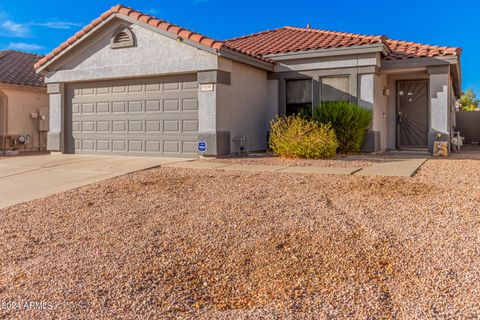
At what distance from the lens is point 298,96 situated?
1431 centimetres

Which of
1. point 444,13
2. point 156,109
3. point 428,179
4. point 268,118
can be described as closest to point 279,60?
point 268,118

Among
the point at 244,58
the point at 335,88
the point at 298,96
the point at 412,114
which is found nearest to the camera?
the point at 244,58

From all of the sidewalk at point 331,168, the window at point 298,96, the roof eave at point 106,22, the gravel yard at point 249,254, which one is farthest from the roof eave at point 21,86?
the gravel yard at point 249,254

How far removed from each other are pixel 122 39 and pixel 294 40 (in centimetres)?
594

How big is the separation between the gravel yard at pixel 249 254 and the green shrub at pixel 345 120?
18.7ft

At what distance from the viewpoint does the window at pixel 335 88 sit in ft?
44.6

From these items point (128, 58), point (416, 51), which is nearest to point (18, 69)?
point (128, 58)

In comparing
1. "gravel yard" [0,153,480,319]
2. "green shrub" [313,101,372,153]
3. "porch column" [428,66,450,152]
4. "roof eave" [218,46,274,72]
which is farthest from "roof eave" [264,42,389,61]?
"gravel yard" [0,153,480,319]

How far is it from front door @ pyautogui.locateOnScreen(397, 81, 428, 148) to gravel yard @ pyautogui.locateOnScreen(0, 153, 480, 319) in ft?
31.3

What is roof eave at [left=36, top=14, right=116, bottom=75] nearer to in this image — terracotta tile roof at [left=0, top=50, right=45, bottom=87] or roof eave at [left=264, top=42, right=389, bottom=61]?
terracotta tile roof at [left=0, top=50, right=45, bottom=87]

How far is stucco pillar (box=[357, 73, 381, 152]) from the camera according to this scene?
43.3 ft

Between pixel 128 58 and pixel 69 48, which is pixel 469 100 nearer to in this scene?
pixel 128 58

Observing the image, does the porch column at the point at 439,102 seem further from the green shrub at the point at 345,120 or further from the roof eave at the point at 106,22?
the roof eave at the point at 106,22

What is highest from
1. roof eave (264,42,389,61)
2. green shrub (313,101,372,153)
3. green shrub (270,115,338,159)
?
roof eave (264,42,389,61)
